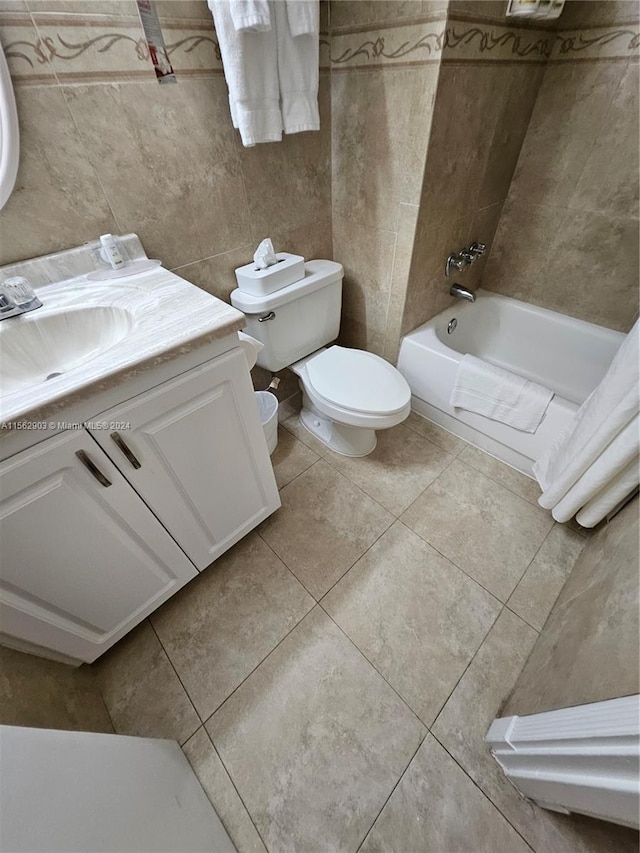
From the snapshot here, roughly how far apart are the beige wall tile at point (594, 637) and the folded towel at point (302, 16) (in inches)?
60.7

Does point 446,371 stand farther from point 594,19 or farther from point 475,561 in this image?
point 594,19

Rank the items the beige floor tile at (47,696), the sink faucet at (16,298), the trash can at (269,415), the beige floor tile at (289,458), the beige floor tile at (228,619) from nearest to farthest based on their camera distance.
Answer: the beige floor tile at (47,696), the sink faucet at (16,298), the beige floor tile at (228,619), the trash can at (269,415), the beige floor tile at (289,458)

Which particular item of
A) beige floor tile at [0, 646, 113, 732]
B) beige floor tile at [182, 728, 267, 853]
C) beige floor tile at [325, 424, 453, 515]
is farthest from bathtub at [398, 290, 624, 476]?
beige floor tile at [0, 646, 113, 732]

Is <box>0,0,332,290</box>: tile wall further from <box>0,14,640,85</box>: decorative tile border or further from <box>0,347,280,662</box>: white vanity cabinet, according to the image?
<box>0,347,280,662</box>: white vanity cabinet

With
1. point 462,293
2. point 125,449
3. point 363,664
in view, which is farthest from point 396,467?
point 125,449

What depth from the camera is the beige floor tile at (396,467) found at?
56.1 inches

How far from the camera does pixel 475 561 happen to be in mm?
1212

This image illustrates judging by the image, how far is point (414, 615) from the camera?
1098mm

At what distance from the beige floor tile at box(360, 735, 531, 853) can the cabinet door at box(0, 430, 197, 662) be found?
0.81 m

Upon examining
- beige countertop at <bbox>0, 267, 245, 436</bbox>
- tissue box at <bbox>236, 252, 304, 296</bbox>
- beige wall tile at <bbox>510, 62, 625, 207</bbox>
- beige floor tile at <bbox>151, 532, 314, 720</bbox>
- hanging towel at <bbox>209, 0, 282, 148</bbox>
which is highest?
hanging towel at <bbox>209, 0, 282, 148</bbox>

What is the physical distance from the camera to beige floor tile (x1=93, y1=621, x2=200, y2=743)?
92 centimetres

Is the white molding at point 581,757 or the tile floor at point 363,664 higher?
the white molding at point 581,757

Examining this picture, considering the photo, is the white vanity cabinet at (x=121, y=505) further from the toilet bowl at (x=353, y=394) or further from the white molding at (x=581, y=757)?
the white molding at (x=581, y=757)

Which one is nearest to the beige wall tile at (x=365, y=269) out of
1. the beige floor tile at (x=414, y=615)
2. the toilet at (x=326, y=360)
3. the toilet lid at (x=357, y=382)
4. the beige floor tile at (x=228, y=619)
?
the toilet at (x=326, y=360)
